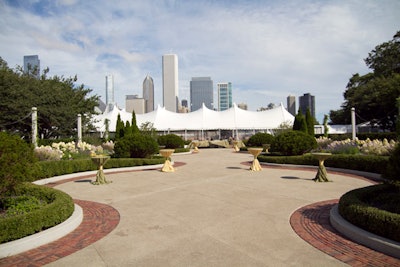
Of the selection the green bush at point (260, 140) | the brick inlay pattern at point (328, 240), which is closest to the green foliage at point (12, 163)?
the brick inlay pattern at point (328, 240)

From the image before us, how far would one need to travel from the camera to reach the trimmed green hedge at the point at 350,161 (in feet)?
31.0

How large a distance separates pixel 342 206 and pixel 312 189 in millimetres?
3048

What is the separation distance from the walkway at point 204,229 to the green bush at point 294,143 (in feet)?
17.2

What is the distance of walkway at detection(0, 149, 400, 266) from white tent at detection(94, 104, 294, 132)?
30.7 metres

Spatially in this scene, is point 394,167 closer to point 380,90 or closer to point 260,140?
point 260,140

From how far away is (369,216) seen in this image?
3869 millimetres

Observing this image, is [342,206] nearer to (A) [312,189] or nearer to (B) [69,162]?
(A) [312,189]

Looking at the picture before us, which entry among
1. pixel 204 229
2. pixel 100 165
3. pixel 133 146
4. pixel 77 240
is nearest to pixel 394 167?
pixel 204 229

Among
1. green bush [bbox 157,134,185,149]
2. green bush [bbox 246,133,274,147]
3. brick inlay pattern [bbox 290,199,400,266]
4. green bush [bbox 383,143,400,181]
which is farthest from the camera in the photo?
green bush [bbox 157,134,185,149]

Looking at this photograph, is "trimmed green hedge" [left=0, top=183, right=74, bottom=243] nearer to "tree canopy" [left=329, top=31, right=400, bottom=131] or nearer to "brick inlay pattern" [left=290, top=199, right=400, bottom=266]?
"brick inlay pattern" [left=290, top=199, right=400, bottom=266]

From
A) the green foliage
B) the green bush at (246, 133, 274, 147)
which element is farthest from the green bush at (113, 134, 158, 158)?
the green bush at (246, 133, 274, 147)

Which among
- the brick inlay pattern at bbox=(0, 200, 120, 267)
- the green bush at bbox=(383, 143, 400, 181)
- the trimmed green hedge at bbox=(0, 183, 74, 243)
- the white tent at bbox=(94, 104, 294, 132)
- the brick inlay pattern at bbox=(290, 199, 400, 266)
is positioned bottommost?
the brick inlay pattern at bbox=(0, 200, 120, 267)

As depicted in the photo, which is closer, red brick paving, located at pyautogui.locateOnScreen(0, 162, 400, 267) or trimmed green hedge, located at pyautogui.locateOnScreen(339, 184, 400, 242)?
red brick paving, located at pyautogui.locateOnScreen(0, 162, 400, 267)

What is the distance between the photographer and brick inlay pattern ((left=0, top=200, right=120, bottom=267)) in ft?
11.4
